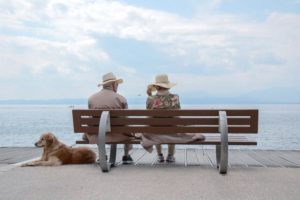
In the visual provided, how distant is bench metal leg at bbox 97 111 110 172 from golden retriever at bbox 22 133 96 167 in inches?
35.4

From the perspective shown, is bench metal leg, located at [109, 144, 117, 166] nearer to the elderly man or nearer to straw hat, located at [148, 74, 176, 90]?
the elderly man

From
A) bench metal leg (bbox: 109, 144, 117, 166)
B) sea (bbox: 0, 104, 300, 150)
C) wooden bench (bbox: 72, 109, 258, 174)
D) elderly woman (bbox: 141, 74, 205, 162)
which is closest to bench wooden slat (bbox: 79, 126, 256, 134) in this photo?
wooden bench (bbox: 72, 109, 258, 174)

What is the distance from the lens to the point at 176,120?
7.25 m

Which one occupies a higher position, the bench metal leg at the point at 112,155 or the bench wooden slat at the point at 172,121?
the bench wooden slat at the point at 172,121

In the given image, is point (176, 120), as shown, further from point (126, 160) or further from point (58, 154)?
point (58, 154)

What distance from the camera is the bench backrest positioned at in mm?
7168

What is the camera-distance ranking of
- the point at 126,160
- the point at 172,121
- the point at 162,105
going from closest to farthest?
the point at 172,121
the point at 162,105
the point at 126,160

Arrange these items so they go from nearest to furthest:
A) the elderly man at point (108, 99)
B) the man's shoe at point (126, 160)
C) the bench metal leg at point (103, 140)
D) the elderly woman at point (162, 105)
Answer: the bench metal leg at point (103, 140), the elderly woman at point (162, 105), the elderly man at point (108, 99), the man's shoe at point (126, 160)

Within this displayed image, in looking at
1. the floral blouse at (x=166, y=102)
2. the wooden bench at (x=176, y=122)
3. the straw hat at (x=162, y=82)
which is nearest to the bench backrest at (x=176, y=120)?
the wooden bench at (x=176, y=122)

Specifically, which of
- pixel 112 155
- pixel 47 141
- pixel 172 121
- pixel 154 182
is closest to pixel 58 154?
pixel 47 141

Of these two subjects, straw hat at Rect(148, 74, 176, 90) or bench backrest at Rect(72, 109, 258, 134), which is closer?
bench backrest at Rect(72, 109, 258, 134)

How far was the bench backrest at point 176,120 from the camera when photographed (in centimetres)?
717

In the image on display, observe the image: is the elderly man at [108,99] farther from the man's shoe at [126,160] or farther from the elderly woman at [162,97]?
the elderly woman at [162,97]

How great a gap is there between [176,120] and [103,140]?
3.54ft
